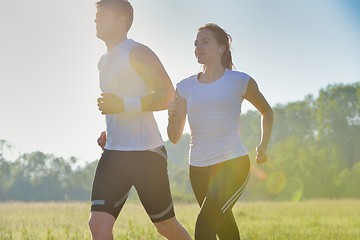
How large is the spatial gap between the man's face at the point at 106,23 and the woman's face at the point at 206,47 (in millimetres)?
792

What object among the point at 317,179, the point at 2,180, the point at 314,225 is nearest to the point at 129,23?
the point at 314,225

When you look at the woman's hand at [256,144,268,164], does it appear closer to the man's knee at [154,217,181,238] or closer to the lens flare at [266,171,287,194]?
the man's knee at [154,217,181,238]

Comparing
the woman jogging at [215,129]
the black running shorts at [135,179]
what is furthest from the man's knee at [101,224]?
the woman jogging at [215,129]

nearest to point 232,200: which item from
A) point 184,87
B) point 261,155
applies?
point 261,155

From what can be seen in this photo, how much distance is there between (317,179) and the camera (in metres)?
58.6

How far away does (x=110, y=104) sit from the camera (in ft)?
15.7

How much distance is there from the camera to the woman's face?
5556mm

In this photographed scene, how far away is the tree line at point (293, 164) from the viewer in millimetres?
58844

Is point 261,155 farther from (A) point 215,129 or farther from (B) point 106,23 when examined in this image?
(B) point 106,23

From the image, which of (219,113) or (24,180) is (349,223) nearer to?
(219,113)

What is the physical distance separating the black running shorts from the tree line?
36593 millimetres

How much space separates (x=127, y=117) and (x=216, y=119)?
2.47 ft

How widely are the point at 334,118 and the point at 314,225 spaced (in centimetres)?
5394

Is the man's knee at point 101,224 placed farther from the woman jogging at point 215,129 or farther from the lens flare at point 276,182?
the lens flare at point 276,182
